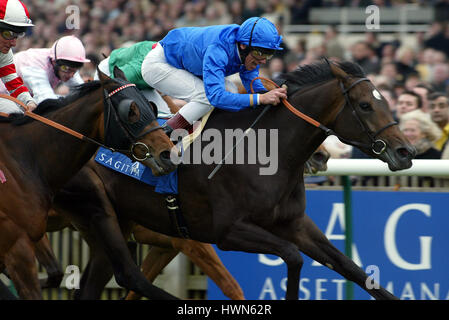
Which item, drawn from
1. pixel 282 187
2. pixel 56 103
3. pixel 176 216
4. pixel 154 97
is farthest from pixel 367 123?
pixel 56 103

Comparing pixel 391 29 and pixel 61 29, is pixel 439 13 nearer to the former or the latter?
pixel 391 29

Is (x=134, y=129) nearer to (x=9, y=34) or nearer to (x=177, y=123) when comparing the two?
(x=177, y=123)

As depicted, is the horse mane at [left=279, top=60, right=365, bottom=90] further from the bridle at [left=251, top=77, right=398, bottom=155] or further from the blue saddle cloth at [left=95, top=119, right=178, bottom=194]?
the blue saddle cloth at [left=95, top=119, right=178, bottom=194]

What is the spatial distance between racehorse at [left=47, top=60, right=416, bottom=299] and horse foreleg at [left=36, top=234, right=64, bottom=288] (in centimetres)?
50

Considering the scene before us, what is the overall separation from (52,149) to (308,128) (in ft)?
4.53

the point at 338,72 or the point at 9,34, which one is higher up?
the point at 9,34

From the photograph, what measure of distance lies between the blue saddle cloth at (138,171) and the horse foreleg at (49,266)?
0.71 metres

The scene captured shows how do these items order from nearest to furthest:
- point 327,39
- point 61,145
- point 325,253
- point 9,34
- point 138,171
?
point 61,145 < point 9,34 < point 325,253 < point 138,171 < point 327,39

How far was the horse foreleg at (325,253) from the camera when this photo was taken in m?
4.34

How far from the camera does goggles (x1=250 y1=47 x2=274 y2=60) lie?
438 cm

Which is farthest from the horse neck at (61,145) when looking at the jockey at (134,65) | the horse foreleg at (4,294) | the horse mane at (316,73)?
the horse mane at (316,73)

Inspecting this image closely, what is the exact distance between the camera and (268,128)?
14.5 feet

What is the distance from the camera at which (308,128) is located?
4348mm

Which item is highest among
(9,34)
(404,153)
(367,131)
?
(9,34)
